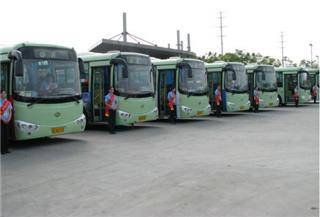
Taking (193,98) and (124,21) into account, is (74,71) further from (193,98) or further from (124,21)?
(124,21)

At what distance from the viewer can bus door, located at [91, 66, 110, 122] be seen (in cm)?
1620

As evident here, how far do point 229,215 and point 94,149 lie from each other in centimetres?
663

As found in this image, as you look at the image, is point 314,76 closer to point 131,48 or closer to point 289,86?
point 289,86

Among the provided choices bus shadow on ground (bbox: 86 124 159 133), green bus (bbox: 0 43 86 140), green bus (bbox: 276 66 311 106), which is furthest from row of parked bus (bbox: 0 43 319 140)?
green bus (bbox: 276 66 311 106)

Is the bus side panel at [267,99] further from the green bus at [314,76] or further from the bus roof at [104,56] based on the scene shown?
the bus roof at [104,56]

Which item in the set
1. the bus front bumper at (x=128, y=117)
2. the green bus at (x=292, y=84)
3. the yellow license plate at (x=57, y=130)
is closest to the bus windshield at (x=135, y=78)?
the bus front bumper at (x=128, y=117)

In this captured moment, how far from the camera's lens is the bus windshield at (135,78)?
1576cm

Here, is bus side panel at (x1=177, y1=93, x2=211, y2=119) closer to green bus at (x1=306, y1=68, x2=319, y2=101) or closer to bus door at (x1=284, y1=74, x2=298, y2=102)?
bus door at (x1=284, y1=74, x2=298, y2=102)

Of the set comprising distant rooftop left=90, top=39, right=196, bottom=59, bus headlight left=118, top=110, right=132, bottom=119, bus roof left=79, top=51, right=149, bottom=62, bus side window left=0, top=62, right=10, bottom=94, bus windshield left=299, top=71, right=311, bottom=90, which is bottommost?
bus headlight left=118, top=110, right=132, bottom=119

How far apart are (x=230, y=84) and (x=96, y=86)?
8626 mm

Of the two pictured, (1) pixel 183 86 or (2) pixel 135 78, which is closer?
(2) pixel 135 78

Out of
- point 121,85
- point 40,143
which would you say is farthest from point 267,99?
point 40,143

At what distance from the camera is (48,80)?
12414 mm

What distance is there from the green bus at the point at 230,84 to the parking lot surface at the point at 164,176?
8317 mm
